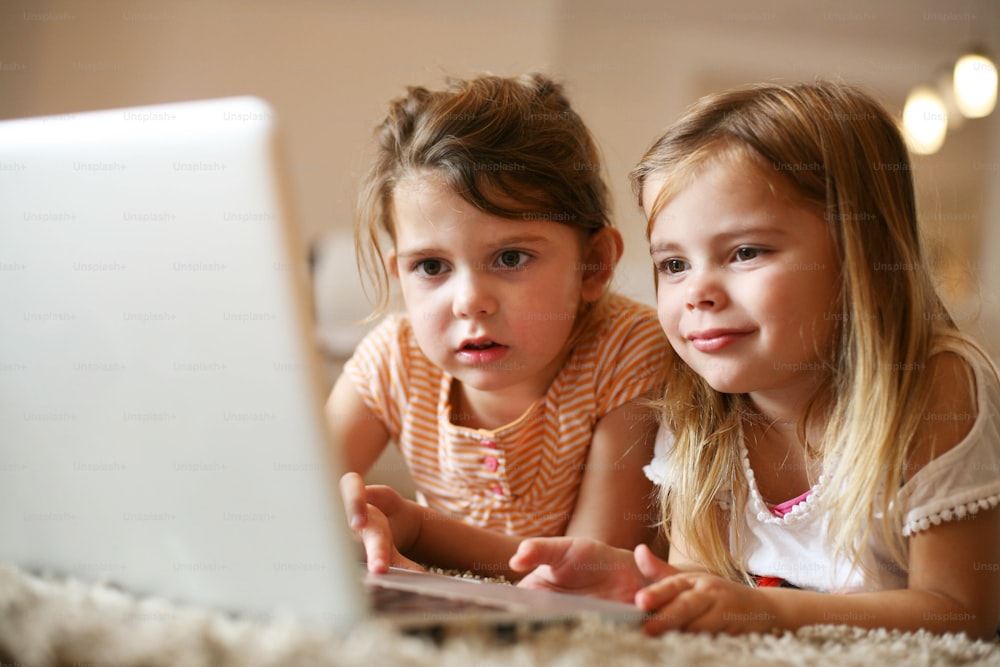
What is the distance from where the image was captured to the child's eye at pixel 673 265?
105cm

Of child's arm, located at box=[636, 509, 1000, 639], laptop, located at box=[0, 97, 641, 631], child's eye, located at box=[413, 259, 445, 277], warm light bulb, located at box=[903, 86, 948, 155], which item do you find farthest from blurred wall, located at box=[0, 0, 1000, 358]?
laptop, located at box=[0, 97, 641, 631]

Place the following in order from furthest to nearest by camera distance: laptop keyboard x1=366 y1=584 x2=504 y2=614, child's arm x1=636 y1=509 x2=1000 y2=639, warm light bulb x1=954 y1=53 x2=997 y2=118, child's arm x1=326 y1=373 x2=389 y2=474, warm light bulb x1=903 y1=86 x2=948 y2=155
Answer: warm light bulb x1=903 y1=86 x2=948 y2=155
warm light bulb x1=954 y1=53 x2=997 y2=118
child's arm x1=326 y1=373 x2=389 y2=474
child's arm x1=636 y1=509 x2=1000 y2=639
laptop keyboard x1=366 y1=584 x2=504 y2=614

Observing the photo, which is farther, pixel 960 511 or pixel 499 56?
pixel 499 56

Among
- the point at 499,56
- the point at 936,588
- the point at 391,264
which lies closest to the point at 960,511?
the point at 936,588

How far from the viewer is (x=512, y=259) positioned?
1.17 m

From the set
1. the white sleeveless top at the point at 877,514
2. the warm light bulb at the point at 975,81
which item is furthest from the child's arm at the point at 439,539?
the warm light bulb at the point at 975,81

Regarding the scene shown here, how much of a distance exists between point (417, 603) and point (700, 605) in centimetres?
24

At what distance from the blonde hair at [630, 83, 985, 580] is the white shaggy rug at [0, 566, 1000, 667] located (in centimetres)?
24

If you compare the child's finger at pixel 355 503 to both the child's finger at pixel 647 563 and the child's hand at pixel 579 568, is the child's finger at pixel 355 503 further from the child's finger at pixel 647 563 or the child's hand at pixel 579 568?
the child's finger at pixel 647 563

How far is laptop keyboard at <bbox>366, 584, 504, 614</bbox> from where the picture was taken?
679 mm

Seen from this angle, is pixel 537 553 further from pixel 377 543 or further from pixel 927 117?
pixel 927 117

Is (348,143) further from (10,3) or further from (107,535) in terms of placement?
(107,535)

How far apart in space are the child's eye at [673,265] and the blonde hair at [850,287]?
6 centimetres

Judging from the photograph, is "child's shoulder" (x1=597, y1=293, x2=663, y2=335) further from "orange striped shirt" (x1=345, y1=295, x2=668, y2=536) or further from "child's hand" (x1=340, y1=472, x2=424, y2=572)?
"child's hand" (x1=340, y1=472, x2=424, y2=572)
